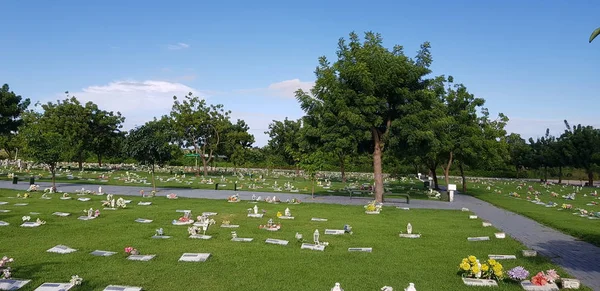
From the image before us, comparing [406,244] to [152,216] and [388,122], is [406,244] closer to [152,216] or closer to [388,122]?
[152,216]

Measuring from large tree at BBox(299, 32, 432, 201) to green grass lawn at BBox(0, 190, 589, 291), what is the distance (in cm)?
817

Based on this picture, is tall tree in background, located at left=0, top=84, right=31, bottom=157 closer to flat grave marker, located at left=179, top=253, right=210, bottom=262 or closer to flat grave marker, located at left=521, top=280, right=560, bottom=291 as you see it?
flat grave marker, located at left=179, top=253, right=210, bottom=262

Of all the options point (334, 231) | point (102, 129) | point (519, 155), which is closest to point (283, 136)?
point (102, 129)

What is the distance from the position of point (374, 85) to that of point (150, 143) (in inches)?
616

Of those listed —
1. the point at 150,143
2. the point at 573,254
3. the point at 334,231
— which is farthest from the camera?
the point at 150,143

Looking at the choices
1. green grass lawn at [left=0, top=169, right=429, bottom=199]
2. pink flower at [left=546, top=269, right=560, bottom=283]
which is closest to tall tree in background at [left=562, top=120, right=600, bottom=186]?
green grass lawn at [left=0, top=169, right=429, bottom=199]

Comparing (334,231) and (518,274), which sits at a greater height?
(518,274)

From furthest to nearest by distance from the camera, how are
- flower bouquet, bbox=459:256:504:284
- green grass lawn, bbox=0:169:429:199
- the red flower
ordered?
green grass lawn, bbox=0:169:429:199, flower bouquet, bbox=459:256:504:284, the red flower

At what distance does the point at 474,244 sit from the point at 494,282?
15.7 feet

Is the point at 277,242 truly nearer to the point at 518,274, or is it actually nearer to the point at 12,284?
the point at 518,274

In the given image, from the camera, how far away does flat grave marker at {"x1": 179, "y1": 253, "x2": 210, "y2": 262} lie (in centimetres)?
1017

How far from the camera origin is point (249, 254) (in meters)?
11.1

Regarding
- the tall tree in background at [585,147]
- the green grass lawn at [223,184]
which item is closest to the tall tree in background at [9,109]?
the green grass lawn at [223,184]

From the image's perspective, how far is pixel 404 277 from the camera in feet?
29.9
